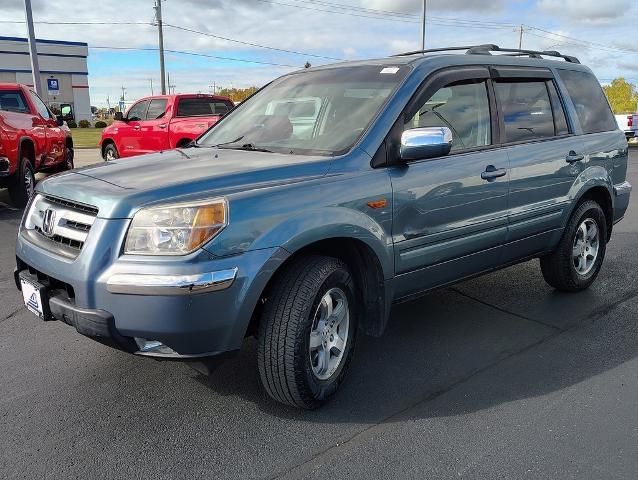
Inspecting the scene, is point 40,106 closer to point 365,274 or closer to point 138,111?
point 138,111

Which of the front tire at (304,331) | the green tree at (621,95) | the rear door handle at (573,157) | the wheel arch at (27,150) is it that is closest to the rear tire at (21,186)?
the wheel arch at (27,150)

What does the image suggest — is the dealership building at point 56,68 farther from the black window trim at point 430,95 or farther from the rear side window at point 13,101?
the black window trim at point 430,95

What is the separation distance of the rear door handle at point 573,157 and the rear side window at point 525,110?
206mm

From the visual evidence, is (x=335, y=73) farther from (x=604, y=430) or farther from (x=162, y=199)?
(x=604, y=430)

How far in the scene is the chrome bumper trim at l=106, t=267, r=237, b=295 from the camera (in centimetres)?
257

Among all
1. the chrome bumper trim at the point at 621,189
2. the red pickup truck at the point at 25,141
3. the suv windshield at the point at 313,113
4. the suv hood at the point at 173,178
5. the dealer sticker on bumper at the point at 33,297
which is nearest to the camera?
the suv hood at the point at 173,178

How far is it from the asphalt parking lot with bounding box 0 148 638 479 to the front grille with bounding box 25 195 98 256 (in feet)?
2.91

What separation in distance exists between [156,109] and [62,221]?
37.0ft

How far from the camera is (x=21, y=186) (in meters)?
8.80

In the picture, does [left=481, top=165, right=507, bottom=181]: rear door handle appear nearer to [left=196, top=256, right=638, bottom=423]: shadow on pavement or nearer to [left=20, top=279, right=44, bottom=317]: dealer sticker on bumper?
[left=196, top=256, right=638, bottom=423]: shadow on pavement

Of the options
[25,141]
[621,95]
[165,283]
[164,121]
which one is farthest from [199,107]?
[621,95]

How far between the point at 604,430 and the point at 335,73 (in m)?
2.67

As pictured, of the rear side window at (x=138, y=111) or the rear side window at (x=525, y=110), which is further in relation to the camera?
the rear side window at (x=138, y=111)

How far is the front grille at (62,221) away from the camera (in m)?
2.84
